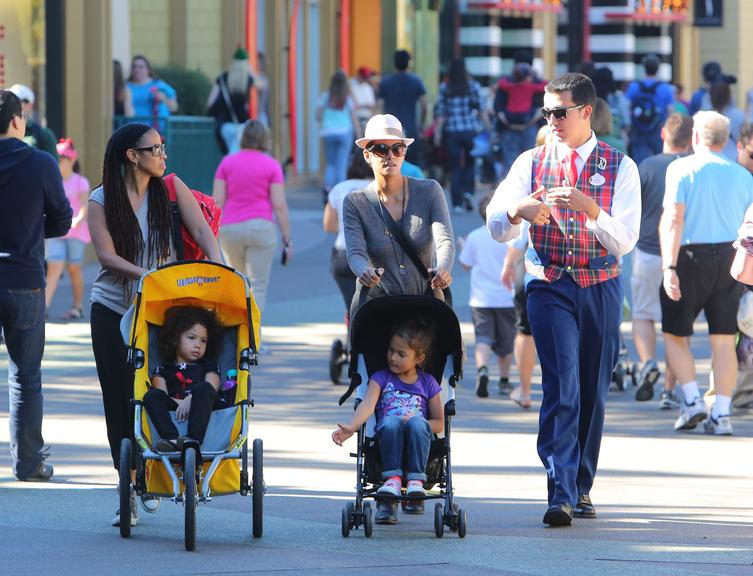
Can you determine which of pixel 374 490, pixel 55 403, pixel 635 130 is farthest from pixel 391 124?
pixel 635 130

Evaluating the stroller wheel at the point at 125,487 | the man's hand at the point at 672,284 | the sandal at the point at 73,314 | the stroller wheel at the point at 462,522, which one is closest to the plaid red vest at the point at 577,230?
the stroller wheel at the point at 462,522

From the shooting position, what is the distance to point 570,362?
8.18 m

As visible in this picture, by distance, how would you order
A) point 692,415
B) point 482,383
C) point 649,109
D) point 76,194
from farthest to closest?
point 649,109
point 76,194
point 482,383
point 692,415

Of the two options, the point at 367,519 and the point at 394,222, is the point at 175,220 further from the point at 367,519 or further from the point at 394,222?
the point at 367,519

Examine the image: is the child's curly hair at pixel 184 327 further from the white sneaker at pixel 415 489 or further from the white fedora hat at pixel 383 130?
the white fedora hat at pixel 383 130

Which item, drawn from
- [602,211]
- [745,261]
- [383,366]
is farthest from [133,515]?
[745,261]

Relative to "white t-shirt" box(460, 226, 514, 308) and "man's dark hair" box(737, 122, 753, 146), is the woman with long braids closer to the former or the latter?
"man's dark hair" box(737, 122, 753, 146)

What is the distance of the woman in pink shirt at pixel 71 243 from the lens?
601 inches

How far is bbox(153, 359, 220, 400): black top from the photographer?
26.3 ft

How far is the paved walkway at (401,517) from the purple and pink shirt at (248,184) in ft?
4.85

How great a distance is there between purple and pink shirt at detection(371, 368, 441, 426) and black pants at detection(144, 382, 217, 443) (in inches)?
31.1

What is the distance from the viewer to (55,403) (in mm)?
11695

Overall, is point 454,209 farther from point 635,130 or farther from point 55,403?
point 55,403

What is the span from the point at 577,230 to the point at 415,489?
133 centimetres
